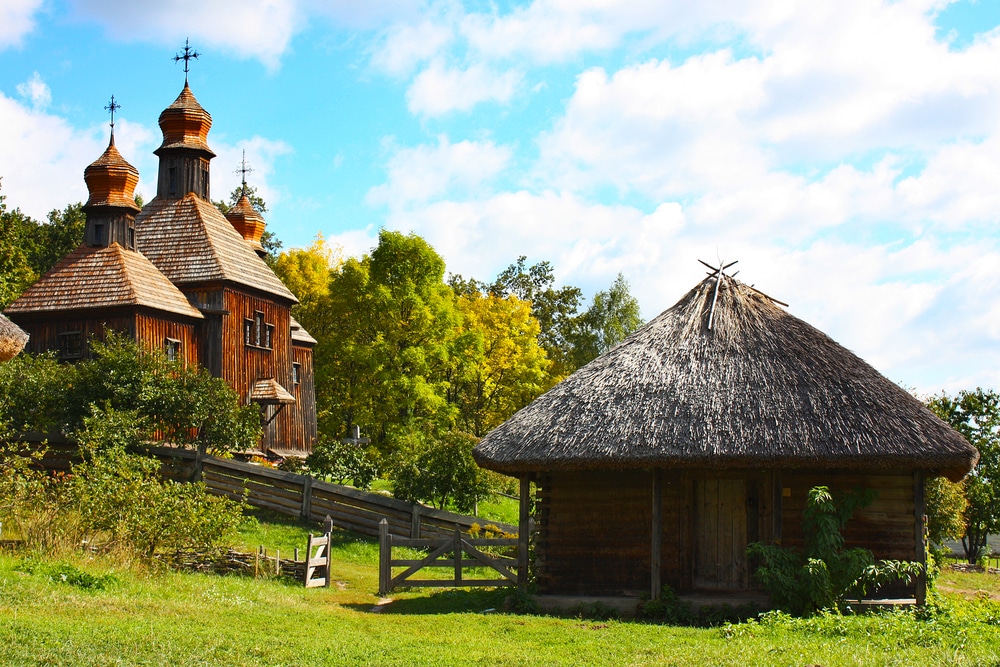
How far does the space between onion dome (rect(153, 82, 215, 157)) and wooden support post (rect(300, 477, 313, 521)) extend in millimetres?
16498

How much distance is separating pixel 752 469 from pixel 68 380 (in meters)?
18.7

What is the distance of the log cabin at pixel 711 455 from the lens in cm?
1698

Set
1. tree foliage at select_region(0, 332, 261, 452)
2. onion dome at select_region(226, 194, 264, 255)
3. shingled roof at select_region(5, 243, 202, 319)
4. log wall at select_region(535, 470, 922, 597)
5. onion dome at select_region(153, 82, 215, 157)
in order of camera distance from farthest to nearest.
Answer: onion dome at select_region(226, 194, 264, 255), onion dome at select_region(153, 82, 215, 157), shingled roof at select_region(5, 243, 202, 319), tree foliage at select_region(0, 332, 261, 452), log wall at select_region(535, 470, 922, 597)

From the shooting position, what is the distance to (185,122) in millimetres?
38938

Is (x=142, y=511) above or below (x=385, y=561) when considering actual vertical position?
above

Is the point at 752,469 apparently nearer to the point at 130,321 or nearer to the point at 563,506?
the point at 563,506

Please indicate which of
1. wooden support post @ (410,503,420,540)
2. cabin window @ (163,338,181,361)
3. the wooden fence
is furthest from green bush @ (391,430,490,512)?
cabin window @ (163,338,181,361)

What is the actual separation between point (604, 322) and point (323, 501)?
107ft

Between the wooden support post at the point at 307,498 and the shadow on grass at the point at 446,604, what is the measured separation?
824 cm

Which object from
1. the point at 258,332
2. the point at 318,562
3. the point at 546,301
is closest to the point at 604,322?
the point at 546,301

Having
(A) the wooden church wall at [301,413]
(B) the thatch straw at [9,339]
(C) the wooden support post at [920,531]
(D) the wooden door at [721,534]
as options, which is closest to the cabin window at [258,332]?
(A) the wooden church wall at [301,413]

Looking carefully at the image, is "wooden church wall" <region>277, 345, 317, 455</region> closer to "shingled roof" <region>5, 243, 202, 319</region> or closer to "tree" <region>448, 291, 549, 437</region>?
"shingled roof" <region>5, 243, 202, 319</region>

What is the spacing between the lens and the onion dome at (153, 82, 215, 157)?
38.8m

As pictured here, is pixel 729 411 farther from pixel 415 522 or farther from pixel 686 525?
pixel 415 522
